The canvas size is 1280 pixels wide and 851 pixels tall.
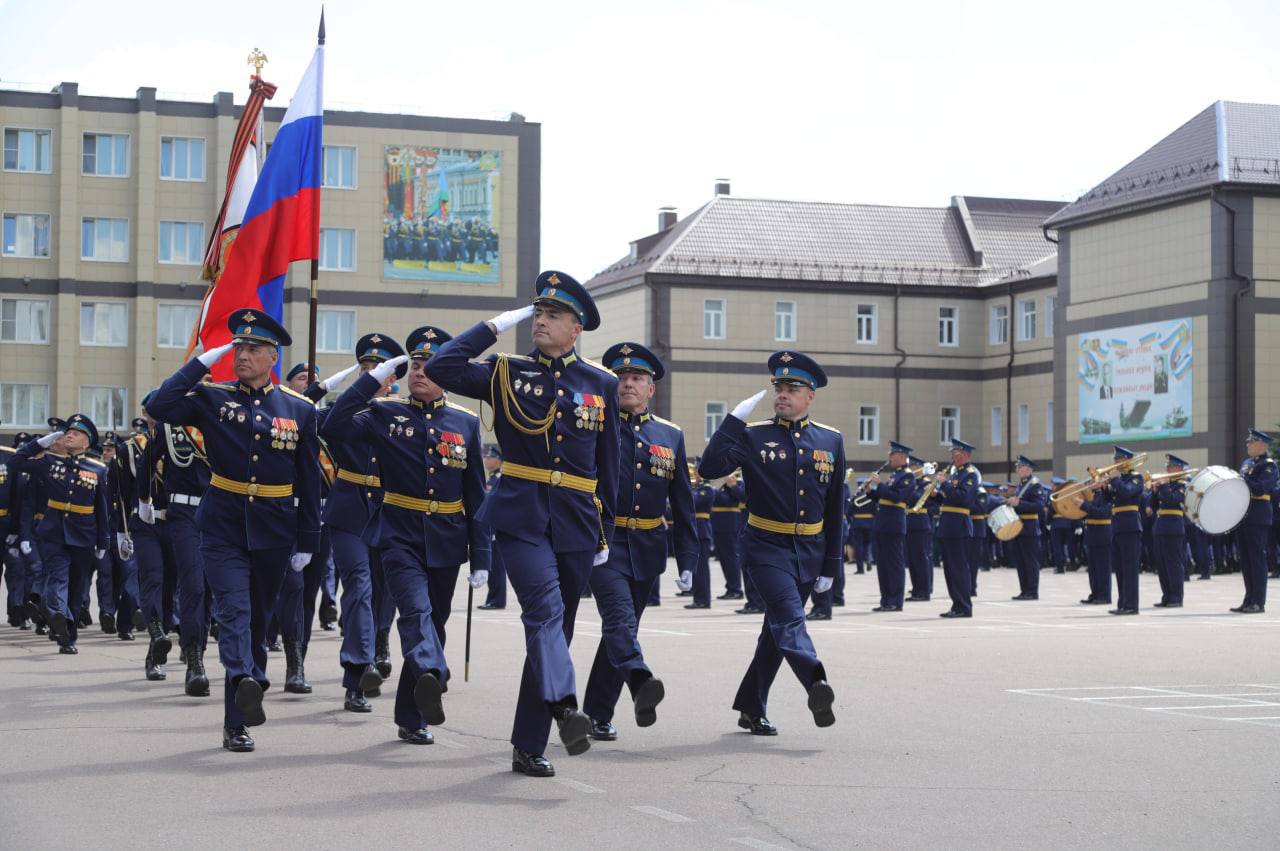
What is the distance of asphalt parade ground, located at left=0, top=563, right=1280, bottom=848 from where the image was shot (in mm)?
7059

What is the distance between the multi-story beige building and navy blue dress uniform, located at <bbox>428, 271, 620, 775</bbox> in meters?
51.3

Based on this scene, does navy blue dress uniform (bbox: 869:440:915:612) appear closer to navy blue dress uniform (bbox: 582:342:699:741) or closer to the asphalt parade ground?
the asphalt parade ground

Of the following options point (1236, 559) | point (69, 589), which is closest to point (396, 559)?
point (69, 589)

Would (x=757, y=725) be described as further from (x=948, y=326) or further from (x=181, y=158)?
(x=948, y=326)

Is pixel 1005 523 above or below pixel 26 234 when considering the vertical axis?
below

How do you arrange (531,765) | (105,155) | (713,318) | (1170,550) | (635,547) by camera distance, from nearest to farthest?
1. (531,765)
2. (635,547)
3. (1170,550)
4. (105,155)
5. (713,318)

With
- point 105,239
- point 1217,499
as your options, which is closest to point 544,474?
point 1217,499

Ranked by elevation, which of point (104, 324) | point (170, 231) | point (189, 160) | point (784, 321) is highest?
point (189, 160)

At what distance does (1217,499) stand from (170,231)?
43.0 m

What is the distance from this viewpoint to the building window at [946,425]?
213 ft

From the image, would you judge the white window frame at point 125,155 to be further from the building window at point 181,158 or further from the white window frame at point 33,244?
the white window frame at point 33,244

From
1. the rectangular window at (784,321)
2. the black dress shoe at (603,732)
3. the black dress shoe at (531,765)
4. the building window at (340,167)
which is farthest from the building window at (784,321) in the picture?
the black dress shoe at (531,765)

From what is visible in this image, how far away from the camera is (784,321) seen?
62.6m

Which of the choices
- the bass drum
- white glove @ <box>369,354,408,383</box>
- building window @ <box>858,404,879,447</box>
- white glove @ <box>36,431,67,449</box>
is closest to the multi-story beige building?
building window @ <box>858,404,879,447</box>
